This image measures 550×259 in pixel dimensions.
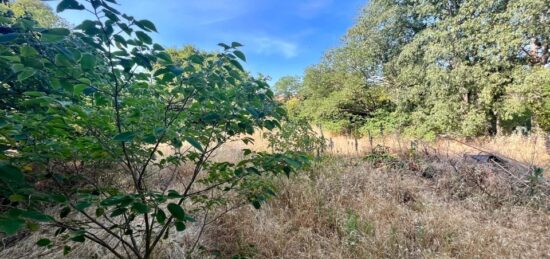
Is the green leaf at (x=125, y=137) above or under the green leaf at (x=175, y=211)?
above

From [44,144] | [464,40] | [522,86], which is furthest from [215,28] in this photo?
[522,86]

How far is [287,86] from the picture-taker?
15414mm

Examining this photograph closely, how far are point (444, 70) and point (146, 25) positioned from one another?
896 centimetres

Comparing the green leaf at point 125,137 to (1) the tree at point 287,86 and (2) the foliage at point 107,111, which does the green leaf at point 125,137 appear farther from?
(1) the tree at point 287,86

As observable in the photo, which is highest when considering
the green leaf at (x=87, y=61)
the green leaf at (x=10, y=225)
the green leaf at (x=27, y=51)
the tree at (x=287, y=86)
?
the tree at (x=287, y=86)

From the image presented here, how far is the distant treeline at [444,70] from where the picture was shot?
6.86m

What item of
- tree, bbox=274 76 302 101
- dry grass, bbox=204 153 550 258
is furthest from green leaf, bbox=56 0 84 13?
tree, bbox=274 76 302 101

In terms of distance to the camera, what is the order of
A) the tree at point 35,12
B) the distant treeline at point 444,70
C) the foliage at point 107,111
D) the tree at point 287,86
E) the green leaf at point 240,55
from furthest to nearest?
the tree at point 287,86 < the distant treeline at point 444,70 < the tree at point 35,12 < the green leaf at point 240,55 < the foliage at point 107,111

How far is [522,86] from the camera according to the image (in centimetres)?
671

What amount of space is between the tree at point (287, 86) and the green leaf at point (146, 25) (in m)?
13.9

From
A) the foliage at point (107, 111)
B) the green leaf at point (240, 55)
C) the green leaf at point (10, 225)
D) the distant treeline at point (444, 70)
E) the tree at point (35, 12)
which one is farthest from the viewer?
the distant treeline at point (444, 70)

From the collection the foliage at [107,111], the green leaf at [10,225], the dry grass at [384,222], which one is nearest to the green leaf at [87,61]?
the foliage at [107,111]

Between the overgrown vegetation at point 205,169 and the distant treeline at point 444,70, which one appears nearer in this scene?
the overgrown vegetation at point 205,169

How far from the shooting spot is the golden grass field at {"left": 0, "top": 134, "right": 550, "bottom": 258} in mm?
1867
